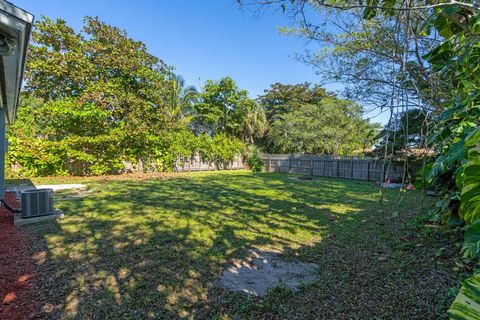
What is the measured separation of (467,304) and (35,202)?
5.12 m

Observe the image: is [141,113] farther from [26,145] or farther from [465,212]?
[465,212]

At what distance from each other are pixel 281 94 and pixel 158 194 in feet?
63.2

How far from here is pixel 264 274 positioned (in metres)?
2.54

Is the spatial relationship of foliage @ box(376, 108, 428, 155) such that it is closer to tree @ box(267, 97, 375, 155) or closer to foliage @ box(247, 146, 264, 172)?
tree @ box(267, 97, 375, 155)

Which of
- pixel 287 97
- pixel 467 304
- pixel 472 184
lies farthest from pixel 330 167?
pixel 467 304

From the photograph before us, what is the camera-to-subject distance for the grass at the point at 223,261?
1.93 metres

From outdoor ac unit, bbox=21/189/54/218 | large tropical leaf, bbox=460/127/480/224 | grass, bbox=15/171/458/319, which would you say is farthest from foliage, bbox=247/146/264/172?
large tropical leaf, bbox=460/127/480/224

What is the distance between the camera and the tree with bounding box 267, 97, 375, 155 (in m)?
15.1

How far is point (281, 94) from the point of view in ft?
77.5

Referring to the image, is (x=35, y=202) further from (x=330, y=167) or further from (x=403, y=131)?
(x=330, y=167)

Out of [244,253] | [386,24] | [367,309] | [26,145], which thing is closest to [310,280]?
[367,309]

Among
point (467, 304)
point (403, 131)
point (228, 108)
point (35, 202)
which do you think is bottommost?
point (35, 202)

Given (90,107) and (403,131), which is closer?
(403,131)

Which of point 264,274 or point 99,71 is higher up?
point 99,71
